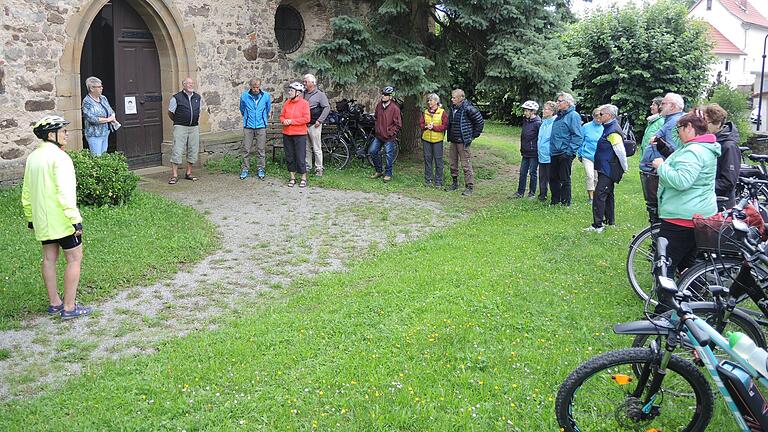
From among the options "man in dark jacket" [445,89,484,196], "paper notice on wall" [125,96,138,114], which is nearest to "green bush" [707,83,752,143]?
"man in dark jacket" [445,89,484,196]

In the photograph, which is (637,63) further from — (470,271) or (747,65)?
(747,65)

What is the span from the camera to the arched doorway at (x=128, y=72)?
39.4ft

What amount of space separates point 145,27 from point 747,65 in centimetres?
5689

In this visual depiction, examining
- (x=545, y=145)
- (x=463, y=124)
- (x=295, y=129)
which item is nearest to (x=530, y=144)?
(x=545, y=145)

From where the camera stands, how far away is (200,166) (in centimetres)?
1309

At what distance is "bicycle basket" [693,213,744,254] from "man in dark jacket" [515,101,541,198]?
6.20 m

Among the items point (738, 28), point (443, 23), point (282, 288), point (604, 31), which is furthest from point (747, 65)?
point (282, 288)

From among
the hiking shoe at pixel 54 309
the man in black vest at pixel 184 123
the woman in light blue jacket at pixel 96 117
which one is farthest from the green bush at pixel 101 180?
the hiking shoe at pixel 54 309

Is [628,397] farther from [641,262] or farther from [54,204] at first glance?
[54,204]

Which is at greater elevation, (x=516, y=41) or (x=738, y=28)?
(x=738, y=28)

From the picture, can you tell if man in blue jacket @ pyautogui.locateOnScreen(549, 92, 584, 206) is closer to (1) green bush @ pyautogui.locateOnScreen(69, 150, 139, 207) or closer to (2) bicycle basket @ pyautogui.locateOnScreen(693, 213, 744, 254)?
(2) bicycle basket @ pyautogui.locateOnScreen(693, 213, 744, 254)

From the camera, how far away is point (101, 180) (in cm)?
916

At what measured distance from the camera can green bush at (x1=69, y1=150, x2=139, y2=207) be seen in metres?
9.04

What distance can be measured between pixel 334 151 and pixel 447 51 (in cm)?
299
